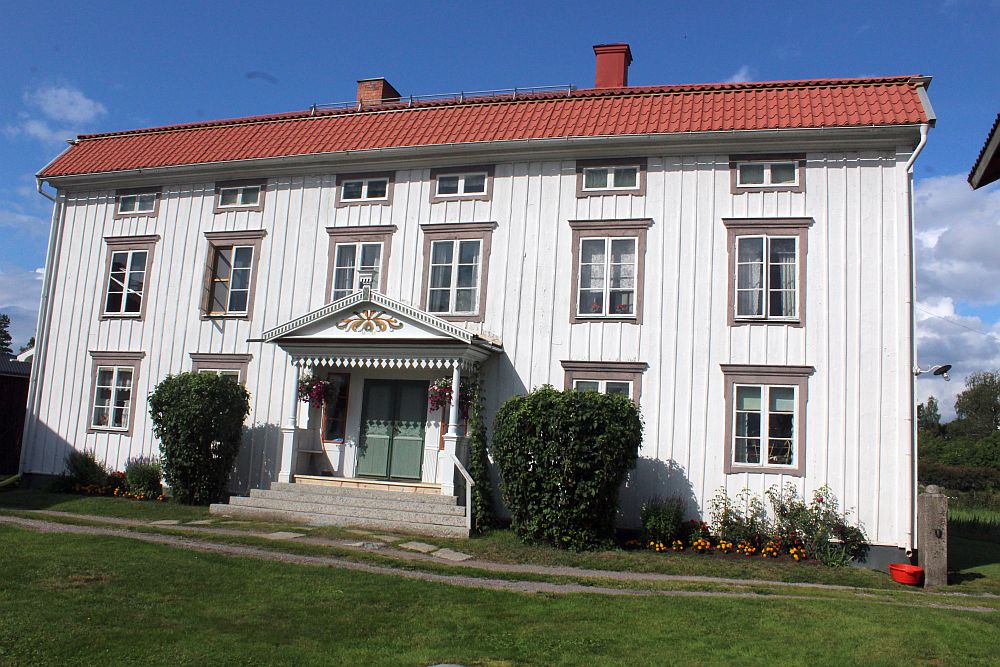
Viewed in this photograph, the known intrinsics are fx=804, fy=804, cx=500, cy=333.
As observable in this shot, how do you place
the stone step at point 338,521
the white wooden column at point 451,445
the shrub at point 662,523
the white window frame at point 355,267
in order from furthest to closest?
the white window frame at point 355,267 < the white wooden column at point 451,445 < the stone step at point 338,521 < the shrub at point 662,523

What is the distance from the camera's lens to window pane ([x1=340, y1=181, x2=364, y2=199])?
56.9 ft

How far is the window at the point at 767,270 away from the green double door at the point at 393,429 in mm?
6367

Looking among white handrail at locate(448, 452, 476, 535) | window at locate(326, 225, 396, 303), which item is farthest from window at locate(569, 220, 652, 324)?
window at locate(326, 225, 396, 303)

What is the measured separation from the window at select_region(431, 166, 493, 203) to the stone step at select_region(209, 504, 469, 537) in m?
6.60

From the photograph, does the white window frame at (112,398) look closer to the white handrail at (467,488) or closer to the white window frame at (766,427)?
the white handrail at (467,488)

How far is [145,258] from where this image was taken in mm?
18719

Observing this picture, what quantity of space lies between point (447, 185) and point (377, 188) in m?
1.61

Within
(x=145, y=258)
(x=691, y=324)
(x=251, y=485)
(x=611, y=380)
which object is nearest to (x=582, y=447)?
(x=611, y=380)

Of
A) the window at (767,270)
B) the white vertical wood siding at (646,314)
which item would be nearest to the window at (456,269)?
the white vertical wood siding at (646,314)

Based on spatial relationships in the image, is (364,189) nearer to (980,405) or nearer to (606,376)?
(606,376)

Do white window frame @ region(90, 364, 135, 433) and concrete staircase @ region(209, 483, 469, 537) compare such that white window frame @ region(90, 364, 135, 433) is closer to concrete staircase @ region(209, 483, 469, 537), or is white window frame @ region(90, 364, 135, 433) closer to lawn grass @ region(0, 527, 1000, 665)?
concrete staircase @ region(209, 483, 469, 537)

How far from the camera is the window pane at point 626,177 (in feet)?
51.0

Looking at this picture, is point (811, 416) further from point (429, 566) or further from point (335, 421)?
point (335, 421)

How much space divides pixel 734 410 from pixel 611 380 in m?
2.25
